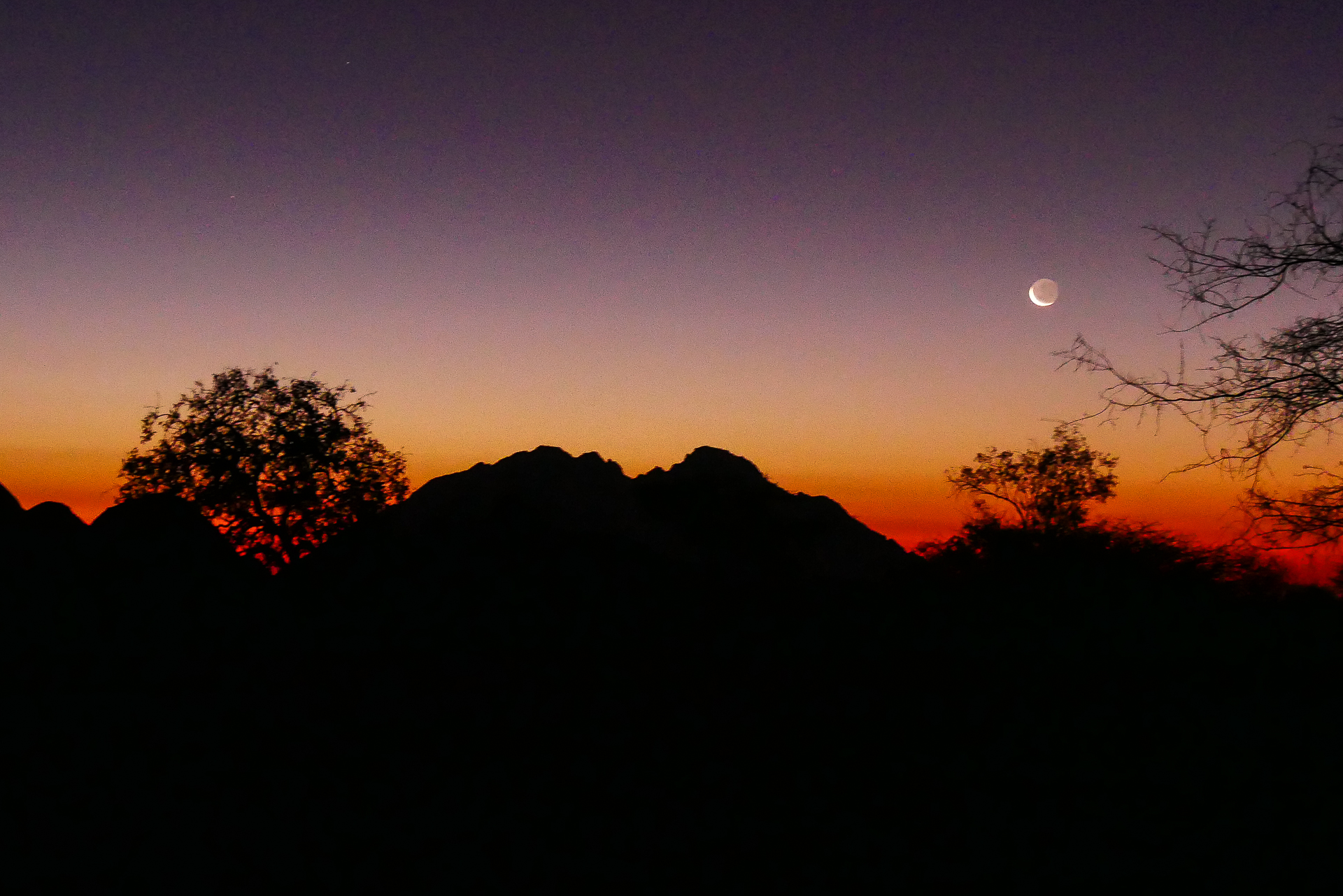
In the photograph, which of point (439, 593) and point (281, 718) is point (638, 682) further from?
point (439, 593)

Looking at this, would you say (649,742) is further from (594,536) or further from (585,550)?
(594,536)

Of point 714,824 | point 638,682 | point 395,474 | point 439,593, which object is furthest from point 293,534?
point 714,824

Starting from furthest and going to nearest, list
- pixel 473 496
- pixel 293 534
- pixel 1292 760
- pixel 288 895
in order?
pixel 293 534
pixel 473 496
pixel 1292 760
pixel 288 895

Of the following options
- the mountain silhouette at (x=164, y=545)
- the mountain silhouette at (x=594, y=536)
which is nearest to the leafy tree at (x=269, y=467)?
the mountain silhouette at (x=594, y=536)

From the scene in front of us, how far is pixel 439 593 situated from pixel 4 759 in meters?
12.1

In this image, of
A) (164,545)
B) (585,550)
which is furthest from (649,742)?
(585,550)

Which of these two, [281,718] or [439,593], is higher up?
[439,593]

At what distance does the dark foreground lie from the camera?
790cm

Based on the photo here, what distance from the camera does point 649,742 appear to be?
10.9m

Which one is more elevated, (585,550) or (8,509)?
(585,550)

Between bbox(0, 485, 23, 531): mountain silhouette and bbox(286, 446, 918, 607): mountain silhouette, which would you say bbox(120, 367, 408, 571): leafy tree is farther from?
bbox(0, 485, 23, 531): mountain silhouette

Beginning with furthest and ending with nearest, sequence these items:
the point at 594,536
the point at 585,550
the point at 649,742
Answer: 1. the point at 594,536
2. the point at 585,550
3. the point at 649,742

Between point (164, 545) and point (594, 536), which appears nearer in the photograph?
point (164, 545)

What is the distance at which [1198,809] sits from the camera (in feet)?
28.6
